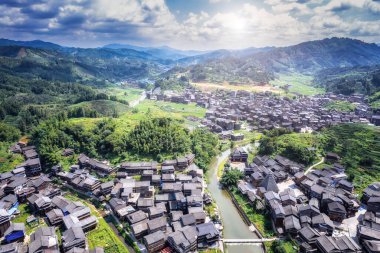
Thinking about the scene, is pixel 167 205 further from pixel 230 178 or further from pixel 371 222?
pixel 371 222

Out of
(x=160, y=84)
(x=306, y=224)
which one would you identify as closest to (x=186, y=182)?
(x=306, y=224)

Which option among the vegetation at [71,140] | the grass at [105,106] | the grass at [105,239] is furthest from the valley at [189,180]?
the grass at [105,106]

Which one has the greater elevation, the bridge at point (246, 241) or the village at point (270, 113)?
the village at point (270, 113)

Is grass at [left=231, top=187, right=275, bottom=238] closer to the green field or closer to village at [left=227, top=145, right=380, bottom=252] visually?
village at [left=227, top=145, right=380, bottom=252]

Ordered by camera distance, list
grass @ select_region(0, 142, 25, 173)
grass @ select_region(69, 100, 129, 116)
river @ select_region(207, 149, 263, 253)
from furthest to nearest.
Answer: grass @ select_region(69, 100, 129, 116), grass @ select_region(0, 142, 25, 173), river @ select_region(207, 149, 263, 253)

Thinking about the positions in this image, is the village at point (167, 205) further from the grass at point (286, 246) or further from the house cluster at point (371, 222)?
the grass at point (286, 246)

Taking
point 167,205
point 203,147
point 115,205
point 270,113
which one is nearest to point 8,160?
point 115,205

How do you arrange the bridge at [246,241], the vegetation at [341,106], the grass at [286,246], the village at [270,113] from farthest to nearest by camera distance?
the vegetation at [341,106] → the village at [270,113] → the bridge at [246,241] → the grass at [286,246]

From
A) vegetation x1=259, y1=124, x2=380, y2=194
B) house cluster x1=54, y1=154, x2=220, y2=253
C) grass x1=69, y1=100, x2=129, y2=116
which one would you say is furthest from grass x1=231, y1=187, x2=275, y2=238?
Answer: grass x1=69, y1=100, x2=129, y2=116
